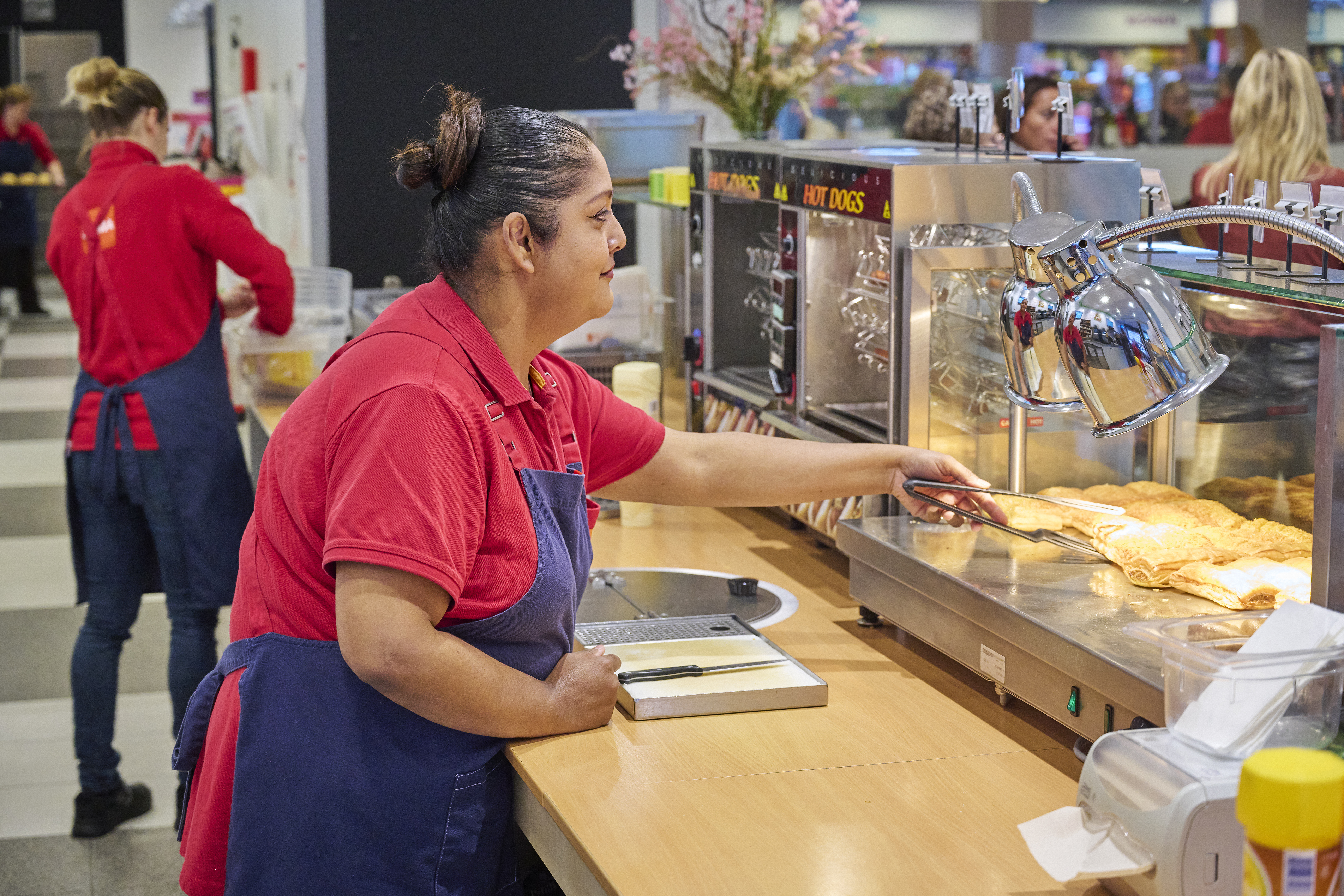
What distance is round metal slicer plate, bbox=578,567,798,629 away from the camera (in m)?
2.29

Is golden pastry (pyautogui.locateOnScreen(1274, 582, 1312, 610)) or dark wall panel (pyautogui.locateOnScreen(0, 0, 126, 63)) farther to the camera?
dark wall panel (pyautogui.locateOnScreen(0, 0, 126, 63))

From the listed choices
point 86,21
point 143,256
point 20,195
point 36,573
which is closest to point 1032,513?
point 143,256

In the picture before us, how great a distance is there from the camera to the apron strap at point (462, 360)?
1607mm

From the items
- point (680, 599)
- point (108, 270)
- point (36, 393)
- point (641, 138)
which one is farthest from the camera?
point (36, 393)

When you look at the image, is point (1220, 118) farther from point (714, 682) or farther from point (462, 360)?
point (462, 360)

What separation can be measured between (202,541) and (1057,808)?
2.33 metres

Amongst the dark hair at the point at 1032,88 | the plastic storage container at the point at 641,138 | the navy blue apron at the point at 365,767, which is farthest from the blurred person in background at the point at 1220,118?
the navy blue apron at the point at 365,767

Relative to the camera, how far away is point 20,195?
12.2m

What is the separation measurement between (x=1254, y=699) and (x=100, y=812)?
2900mm

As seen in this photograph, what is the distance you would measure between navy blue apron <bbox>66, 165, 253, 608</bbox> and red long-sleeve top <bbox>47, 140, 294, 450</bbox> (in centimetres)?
2

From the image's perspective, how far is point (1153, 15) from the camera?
701cm

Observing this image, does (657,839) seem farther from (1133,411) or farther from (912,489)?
(912,489)

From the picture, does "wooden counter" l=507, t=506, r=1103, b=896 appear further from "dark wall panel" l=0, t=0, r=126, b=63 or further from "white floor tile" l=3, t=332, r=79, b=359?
"dark wall panel" l=0, t=0, r=126, b=63

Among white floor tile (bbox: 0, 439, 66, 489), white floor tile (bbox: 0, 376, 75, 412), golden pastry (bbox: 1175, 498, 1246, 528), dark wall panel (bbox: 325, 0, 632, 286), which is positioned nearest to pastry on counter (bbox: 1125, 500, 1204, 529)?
golden pastry (bbox: 1175, 498, 1246, 528)
